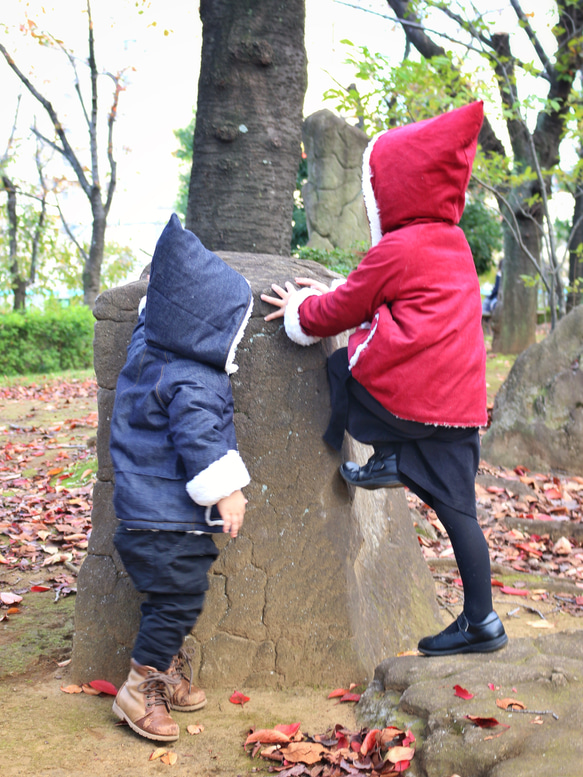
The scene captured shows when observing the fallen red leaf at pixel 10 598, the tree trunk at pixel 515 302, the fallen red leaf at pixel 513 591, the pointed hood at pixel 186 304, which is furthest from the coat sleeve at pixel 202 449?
the tree trunk at pixel 515 302

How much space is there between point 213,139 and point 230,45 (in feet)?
1.71

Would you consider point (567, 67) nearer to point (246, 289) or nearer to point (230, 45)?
point (230, 45)

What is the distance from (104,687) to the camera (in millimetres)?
2740

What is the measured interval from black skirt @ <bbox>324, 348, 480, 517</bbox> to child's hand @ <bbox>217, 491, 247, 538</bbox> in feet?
1.85

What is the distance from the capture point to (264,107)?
12.9 ft

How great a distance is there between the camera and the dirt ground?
7.34ft

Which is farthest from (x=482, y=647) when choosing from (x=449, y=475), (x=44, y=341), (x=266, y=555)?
(x=44, y=341)

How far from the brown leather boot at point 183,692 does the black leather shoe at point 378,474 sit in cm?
94

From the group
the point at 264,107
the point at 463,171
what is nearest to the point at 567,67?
the point at 264,107

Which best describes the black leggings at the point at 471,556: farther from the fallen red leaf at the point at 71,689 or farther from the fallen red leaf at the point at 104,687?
the fallen red leaf at the point at 71,689

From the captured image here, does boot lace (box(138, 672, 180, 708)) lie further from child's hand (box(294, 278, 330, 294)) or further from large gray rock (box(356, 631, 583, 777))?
child's hand (box(294, 278, 330, 294))

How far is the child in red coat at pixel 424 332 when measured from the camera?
94.6 inches

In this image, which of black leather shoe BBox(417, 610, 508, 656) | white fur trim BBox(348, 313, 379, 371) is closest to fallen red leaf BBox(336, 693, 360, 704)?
black leather shoe BBox(417, 610, 508, 656)

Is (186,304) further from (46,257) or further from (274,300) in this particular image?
(46,257)
